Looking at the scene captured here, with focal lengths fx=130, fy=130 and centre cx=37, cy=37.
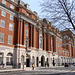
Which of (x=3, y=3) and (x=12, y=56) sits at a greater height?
(x=3, y=3)

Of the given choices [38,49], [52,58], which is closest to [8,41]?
[38,49]

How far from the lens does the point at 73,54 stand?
108000 millimetres

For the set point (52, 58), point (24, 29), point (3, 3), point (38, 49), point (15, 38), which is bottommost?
point (52, 58)

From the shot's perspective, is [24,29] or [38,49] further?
[38,49]

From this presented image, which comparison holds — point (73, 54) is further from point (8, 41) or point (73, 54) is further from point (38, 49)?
point (8, 41)

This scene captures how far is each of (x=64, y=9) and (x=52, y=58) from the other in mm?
52101

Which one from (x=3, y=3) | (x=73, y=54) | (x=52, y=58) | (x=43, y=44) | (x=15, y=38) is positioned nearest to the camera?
(x=3, y=3)

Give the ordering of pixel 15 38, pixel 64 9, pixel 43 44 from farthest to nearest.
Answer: pixel 43 44 → pixel 15 38 → pixel 64 9

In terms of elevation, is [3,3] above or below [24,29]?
above

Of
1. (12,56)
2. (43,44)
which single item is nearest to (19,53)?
(12,56)

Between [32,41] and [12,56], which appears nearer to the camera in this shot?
[12,56]

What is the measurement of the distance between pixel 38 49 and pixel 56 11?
3915cm

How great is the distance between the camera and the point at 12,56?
3800 cm

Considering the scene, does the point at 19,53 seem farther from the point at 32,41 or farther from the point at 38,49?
the point at 38,49
